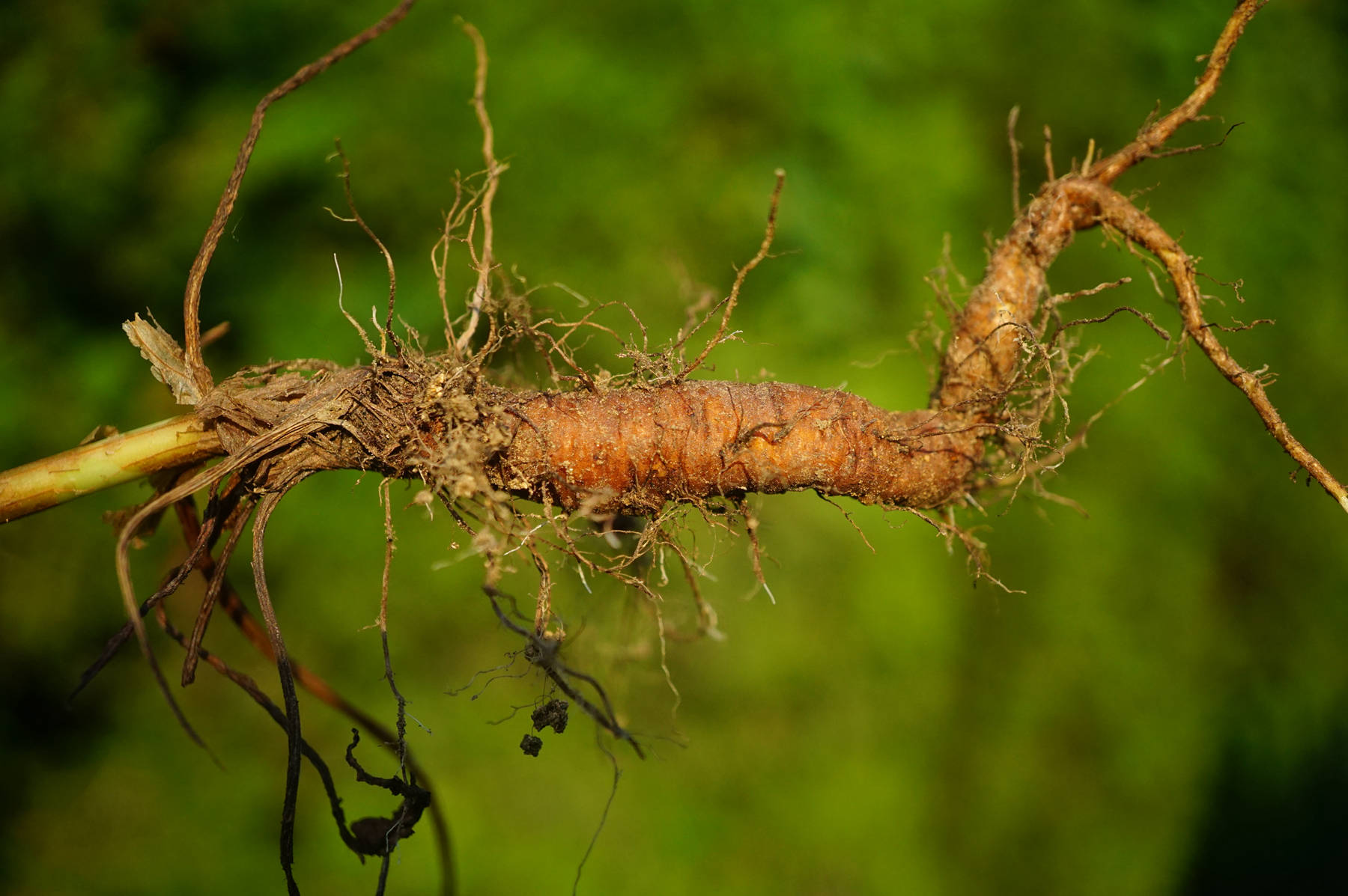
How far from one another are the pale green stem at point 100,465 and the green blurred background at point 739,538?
62 cm

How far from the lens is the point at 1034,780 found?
145 cm

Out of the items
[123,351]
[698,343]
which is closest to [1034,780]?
[698,343]

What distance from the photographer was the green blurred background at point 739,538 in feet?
4.50

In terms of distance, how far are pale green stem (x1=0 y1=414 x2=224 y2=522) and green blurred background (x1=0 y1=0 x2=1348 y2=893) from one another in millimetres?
616

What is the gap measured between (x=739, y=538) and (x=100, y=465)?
37.1 inches

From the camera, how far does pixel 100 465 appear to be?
79 cm

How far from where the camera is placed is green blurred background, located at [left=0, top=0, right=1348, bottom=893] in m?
1.37

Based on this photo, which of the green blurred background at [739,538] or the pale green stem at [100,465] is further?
the green blurred background at [739,538]

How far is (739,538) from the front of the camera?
1353 millimetres

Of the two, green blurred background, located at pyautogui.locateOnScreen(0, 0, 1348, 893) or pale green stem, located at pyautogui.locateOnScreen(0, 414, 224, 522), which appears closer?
pale green stem, located at pyautogui.locateOnScreen(0, 414, 224, 522)

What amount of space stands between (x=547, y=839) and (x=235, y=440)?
38.8 inches

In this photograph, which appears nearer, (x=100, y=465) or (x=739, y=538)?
(x=100, y=465)

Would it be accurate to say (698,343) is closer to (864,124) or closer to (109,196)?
(864,124)

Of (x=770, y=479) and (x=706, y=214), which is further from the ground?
(x=706, y=214)
